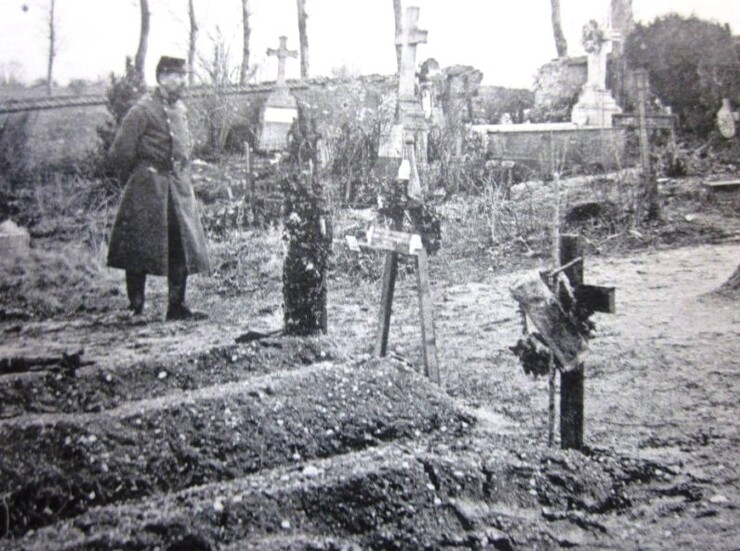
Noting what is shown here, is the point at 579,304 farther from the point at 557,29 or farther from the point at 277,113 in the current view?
the point at 557,29

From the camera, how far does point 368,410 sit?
260cm

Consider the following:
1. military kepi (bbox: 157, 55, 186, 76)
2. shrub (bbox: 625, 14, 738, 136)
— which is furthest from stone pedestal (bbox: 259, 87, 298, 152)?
shrub (bbox: 625, 14, 738, 136)

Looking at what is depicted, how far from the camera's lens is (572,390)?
221 centimetres

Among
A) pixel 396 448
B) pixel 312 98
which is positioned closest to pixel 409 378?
pixel 396 448

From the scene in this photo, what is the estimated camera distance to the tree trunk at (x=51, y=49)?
2.66 meters

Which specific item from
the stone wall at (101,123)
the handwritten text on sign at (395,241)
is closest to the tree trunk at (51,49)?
the stone wall at (101,123)

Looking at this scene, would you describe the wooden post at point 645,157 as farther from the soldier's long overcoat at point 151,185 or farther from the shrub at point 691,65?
the soldier's long overcoat at point 151,185

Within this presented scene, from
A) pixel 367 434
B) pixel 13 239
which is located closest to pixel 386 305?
pixel 367 434

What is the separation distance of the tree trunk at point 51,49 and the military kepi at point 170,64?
17.0 inches

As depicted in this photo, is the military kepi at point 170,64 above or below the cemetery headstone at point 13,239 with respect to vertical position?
above

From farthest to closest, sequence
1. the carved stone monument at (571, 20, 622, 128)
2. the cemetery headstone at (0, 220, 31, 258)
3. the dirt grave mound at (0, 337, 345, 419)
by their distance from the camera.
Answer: the carved stone monument at (571, 20, 622, 128) → the cemetery headstone at (0, 220, 31, 258) → the dirt grave mound at (0, 337, 345, 419)

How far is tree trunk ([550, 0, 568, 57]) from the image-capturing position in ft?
12.1

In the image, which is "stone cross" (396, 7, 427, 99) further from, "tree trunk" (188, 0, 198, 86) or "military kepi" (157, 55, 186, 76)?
"military kepi" (157, 55, 186, 76)

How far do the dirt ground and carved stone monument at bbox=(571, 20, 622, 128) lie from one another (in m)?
3.08
